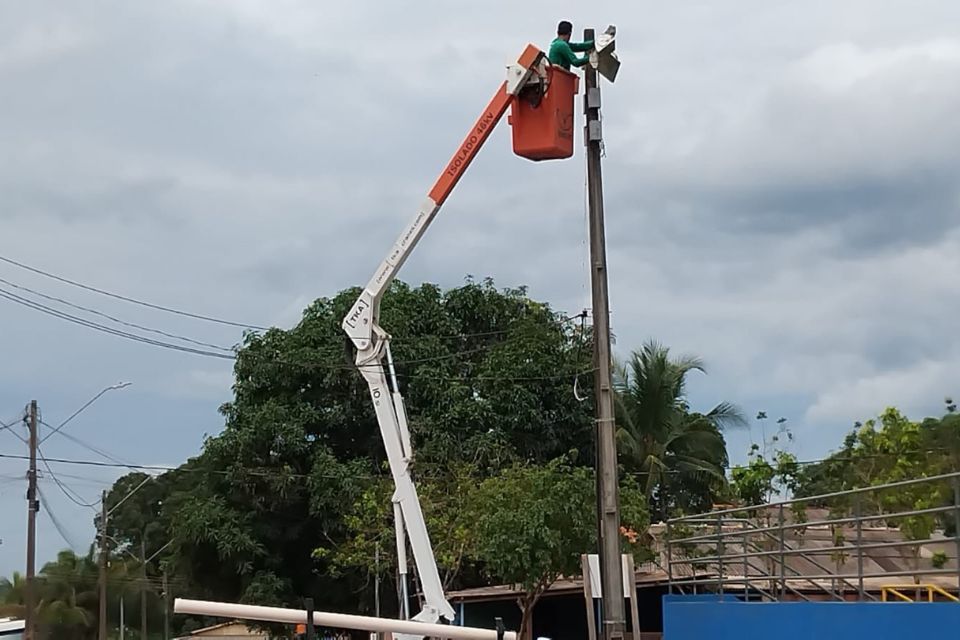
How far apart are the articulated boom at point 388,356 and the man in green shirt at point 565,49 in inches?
7.6

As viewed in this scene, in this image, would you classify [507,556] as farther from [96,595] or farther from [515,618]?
[96,595]

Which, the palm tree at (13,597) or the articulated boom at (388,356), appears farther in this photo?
the palm tree at (13,597)

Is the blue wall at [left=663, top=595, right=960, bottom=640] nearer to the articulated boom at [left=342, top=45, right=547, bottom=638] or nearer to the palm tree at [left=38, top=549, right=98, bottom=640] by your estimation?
the articulated boom at [left=342, top=45, right=547, bottom=638]

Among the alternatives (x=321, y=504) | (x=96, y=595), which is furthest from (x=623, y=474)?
(x=96, y=595)

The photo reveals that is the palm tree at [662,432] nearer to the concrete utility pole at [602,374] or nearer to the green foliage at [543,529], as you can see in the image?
the green foliage at [543,529]

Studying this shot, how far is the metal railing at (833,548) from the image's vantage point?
42.6 feet

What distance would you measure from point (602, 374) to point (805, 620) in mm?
3607

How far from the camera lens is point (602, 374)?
1523 cm

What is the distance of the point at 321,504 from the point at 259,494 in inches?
123

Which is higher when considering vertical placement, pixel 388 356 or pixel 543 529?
pixel 388 356

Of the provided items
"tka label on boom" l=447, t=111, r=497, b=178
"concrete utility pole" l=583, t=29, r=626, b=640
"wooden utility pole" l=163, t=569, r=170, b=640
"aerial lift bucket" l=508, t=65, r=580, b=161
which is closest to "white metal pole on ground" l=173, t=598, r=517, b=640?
"concrete utility pole" l=583, t=29, r=626, b=640

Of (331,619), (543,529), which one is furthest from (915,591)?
(543,529)

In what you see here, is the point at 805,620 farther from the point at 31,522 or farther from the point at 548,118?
the point at 31,522

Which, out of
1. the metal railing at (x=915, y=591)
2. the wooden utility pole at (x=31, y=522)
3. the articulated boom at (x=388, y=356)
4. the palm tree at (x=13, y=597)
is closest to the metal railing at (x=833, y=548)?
the metal railing at (x=915, y=591)
